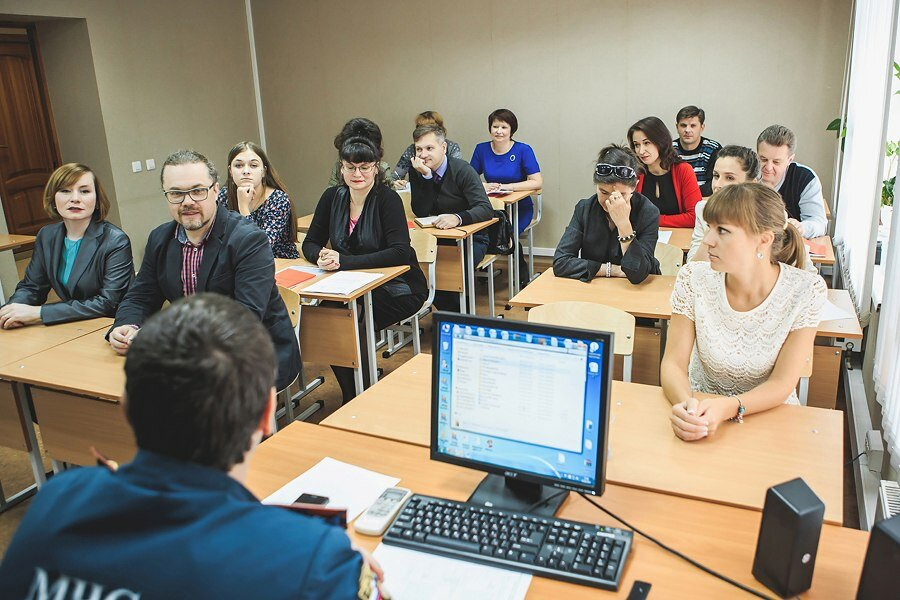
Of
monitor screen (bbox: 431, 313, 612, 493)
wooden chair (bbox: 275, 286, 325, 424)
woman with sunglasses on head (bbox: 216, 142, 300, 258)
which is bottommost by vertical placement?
wooden chair (bbox: 275, 286, 325, 424)

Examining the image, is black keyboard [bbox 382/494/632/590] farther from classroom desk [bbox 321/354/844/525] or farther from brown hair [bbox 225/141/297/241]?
brown hair [bbox 225/141/297/241]

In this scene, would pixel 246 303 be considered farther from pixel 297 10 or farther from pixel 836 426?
pixel 297 10

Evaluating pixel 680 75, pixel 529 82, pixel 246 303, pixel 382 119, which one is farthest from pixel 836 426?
pixel 382 119

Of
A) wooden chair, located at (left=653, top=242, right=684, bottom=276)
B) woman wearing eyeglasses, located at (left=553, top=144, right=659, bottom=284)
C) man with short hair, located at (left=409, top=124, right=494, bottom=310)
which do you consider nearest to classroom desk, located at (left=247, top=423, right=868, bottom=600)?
woman wearing eyeglasses, located at (left=553, top=144, right=659, bottom=284)

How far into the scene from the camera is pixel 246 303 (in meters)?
2.78

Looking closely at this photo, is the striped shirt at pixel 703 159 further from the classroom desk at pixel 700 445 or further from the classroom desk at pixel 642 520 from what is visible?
the classroom desk at pixel 642 520

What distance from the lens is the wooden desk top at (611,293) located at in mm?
3055

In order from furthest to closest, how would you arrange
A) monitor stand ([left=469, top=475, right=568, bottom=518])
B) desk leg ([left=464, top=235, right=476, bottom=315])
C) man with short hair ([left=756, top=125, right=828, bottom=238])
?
desk leg ([left=464, top=235, right=476, bottom=315])
man with short hair ([left=756, top=125, right=828, bottom=238])
monitor stand ([left=469, top=475, right=568, bottom=518])

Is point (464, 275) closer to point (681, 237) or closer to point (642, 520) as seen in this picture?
point (681, 237)

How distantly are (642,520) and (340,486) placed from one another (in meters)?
0.68

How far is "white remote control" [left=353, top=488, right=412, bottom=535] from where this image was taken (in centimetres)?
147

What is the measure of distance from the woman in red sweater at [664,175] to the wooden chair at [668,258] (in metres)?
0.93

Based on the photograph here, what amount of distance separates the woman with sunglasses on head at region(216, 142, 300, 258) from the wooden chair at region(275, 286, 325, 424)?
0.87 m

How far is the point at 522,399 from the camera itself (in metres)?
1.48
